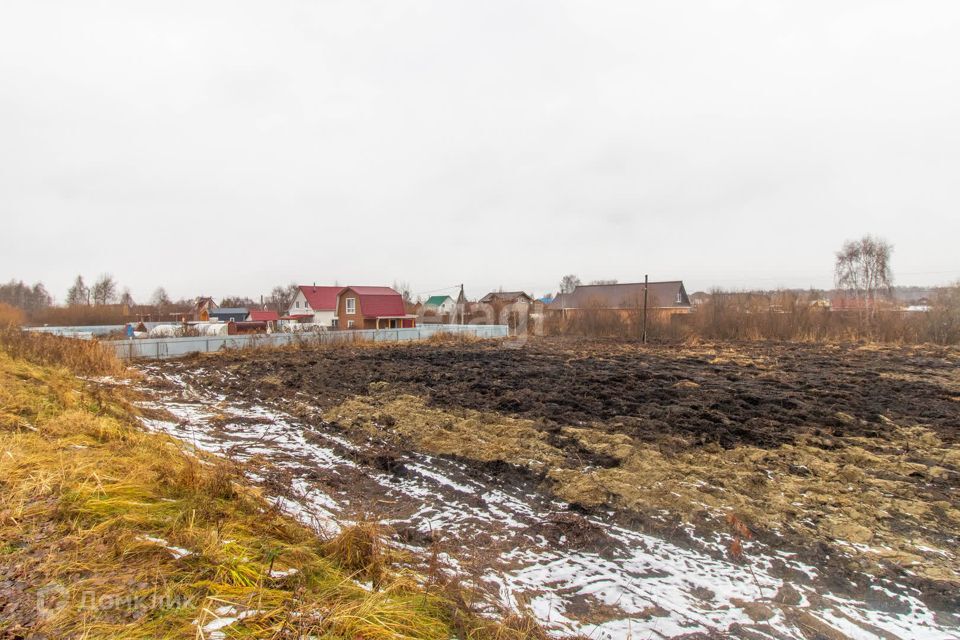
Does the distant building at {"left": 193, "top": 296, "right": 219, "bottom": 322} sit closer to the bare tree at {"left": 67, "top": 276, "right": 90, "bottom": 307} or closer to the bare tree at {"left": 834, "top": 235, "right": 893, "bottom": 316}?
the bare tree at {"left": 67, "top": 276, "right": 90, "bottom": 307}

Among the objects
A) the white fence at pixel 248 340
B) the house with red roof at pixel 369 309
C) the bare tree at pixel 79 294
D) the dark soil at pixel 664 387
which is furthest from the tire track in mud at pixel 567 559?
the bare tree at pixel 79 294

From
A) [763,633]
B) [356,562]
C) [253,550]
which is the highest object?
[253,550]

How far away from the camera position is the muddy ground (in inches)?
127

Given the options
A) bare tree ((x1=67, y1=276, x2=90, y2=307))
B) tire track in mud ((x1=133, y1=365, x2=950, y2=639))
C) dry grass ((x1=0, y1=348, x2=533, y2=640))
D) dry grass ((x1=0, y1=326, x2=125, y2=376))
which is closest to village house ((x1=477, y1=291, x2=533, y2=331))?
dry grass ((x1=0, y1=326, x2=125, y2=376))

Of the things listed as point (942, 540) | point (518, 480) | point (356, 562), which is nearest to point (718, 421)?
point (942, 540)

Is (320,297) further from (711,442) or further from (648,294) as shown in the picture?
(711,442)

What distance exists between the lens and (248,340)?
1791 centimetres

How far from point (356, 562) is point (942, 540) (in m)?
4.03

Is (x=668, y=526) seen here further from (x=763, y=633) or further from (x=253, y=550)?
(x=253, y=550)

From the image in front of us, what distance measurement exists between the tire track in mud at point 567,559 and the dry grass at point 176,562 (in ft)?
1.80

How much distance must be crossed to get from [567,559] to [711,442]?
3203 millimetres

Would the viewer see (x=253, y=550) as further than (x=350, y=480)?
No

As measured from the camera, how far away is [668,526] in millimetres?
3367

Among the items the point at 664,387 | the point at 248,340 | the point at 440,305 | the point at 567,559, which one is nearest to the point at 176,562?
the point at 567,559
